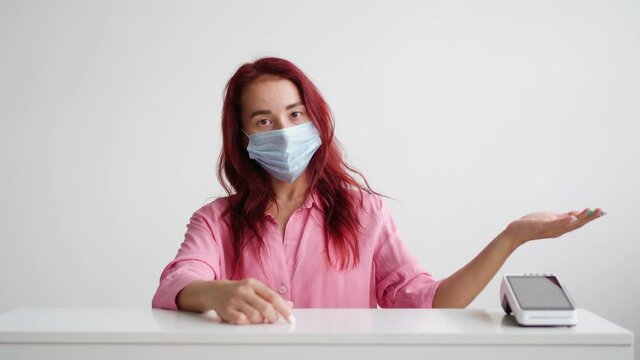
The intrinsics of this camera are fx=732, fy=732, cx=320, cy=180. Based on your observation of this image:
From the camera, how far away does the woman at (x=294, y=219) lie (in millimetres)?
1800

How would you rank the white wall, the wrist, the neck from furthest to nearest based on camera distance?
1. the white wall
2. the neck
3. the wrist

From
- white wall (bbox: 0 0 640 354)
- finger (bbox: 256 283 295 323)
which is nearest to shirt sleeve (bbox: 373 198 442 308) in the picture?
finger (bbox: 256 283 295 323)

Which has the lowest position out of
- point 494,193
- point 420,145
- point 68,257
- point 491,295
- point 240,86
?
point 491,295

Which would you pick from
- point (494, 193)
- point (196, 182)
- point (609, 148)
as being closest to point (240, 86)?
point (196, 182)

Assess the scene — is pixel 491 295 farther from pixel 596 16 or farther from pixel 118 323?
pixel 118 323

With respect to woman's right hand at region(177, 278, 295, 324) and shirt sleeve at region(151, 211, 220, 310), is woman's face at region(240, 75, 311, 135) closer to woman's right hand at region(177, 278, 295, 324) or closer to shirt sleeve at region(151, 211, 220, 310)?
shirt sleeve at region(151, 211, 220, 310)

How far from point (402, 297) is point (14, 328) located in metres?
0.92

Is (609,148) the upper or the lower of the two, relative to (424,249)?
upper

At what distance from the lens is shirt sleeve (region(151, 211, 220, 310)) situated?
4.66 ft

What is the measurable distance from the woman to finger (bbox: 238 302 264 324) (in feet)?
1.65

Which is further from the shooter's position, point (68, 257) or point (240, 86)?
point (68, 257)

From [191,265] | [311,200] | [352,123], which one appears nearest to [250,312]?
[191,265]

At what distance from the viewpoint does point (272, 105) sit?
1841mm

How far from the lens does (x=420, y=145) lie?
4000mm
